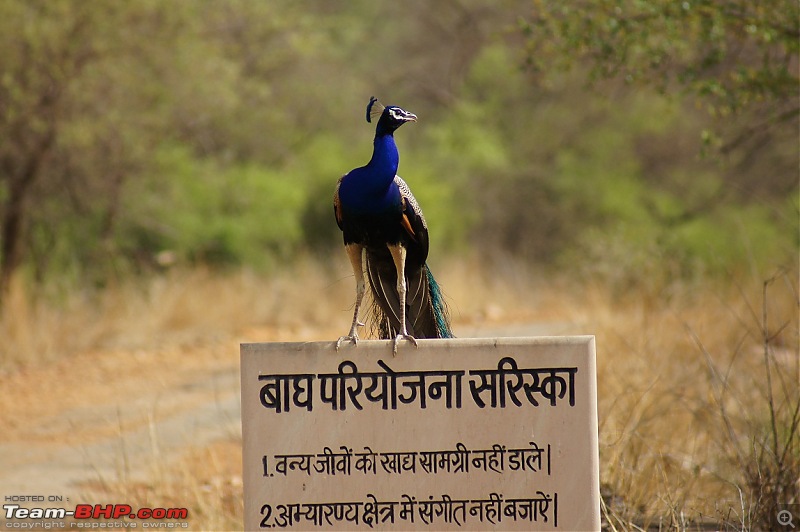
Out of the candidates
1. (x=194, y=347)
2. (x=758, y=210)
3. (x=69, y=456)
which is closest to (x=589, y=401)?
(x=69, y=456)

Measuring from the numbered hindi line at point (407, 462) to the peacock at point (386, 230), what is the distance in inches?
16.8

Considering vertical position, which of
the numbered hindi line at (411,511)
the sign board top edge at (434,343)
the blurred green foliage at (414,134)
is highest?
the blurred green foliage at (414,134)

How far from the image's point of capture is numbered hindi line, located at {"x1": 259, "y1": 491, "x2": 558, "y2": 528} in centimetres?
404

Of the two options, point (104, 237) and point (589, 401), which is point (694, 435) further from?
point (104, 237)

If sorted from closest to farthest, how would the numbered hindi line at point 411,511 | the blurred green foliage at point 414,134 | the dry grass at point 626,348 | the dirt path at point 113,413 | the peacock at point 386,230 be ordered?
the numbered hindi line at point 411,511 < the peacock at point 386,230 < the dry grass at point 626,348 < the dirt path at point 113,413 < the blurred green foliage at point 414,134

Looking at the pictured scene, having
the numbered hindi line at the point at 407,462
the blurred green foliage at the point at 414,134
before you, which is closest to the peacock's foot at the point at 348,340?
the numbered hindi line at the point at 407,462

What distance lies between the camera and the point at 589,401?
161 inches

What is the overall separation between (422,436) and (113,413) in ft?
17.2

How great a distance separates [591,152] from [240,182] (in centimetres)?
759

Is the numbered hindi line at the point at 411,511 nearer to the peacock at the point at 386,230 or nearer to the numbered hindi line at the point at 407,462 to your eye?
the numbered hindi line at the point at 407,462

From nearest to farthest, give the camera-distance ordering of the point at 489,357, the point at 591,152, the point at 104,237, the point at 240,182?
the point at 489,357
the point at 104,237
the point at 240,182
the point at 591,152

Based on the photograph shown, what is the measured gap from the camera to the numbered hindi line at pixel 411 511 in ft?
13.2

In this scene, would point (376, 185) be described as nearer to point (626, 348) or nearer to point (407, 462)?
point (407, 462)

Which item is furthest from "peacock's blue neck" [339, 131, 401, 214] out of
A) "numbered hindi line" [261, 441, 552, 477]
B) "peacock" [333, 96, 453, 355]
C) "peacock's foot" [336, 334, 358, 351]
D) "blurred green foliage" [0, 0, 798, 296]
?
"blurred green foliage" [0, 0, 798, 296]
